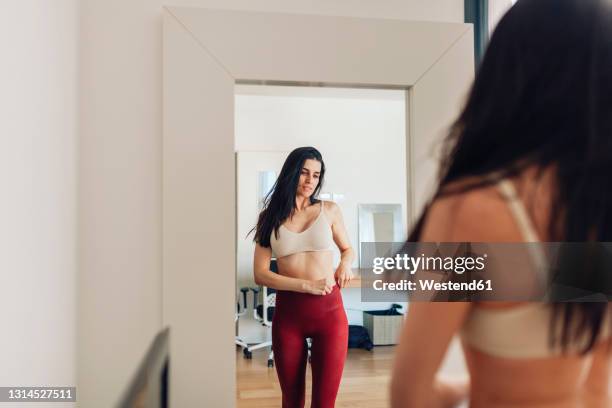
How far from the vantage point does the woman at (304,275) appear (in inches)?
42.9

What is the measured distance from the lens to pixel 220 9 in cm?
109

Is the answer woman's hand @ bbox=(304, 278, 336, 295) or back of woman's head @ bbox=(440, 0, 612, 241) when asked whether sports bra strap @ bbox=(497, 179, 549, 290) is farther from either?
woman's hand @ bbox=(304, 278, 336, 295)

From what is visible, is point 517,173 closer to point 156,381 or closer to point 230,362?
point 156,381

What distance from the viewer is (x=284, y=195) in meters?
1.11

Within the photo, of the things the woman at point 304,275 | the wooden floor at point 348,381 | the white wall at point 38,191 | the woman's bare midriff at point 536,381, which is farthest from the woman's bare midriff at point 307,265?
the woman's bare midriff at point 536,381

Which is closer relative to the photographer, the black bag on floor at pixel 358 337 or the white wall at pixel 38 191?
the white wall at pixel 38 191

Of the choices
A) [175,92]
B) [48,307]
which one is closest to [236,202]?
[175,92]

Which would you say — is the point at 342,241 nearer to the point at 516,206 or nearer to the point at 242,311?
the point at 242,311

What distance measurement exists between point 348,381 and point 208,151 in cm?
66

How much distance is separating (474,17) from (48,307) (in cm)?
118

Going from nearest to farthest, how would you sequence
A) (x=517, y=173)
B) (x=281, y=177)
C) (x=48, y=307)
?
(x=517, y=173) < (x=48, y=307) < (x=281, y=177)

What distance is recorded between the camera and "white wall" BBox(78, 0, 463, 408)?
1079 millimetres

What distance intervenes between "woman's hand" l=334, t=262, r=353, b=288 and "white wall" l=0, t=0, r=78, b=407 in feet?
1.91

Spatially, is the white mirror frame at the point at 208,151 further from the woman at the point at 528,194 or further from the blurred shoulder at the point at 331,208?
the woman at the point at 528,194
